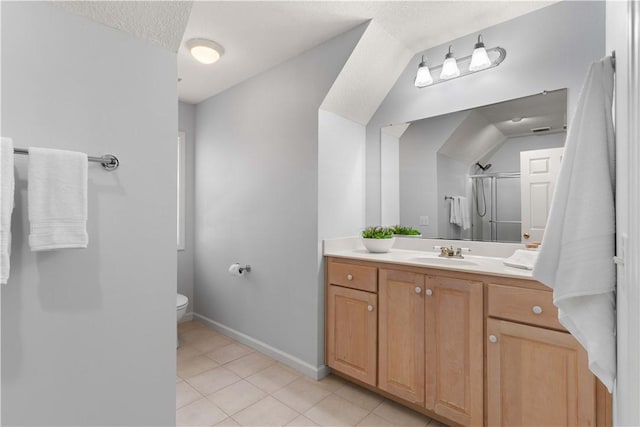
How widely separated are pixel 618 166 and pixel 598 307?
0.36 m

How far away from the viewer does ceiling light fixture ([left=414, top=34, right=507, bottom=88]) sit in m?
1.98

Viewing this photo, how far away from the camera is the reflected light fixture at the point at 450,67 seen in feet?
6.90

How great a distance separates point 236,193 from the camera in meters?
2.98

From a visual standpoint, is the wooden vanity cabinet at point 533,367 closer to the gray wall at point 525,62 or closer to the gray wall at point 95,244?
the gray wall at point 525,62

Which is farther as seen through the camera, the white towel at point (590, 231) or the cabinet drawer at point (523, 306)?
the cabinet drawer at point (523, 306)

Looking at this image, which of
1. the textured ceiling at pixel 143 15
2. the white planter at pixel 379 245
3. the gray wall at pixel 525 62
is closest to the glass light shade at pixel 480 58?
the gray wall at pixel 525 62

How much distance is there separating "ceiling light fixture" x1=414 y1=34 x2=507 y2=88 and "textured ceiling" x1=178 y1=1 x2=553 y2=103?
13 cm

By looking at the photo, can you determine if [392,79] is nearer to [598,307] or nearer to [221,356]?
[598,307]

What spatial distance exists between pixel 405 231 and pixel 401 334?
88 cm

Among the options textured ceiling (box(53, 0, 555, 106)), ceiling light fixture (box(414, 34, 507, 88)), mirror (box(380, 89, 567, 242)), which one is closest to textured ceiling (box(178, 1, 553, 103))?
textured ceiling (box(53, 0, 555, 106))

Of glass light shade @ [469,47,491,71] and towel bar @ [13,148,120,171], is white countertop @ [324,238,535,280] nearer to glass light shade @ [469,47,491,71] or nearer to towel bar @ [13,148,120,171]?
glass light shade @ [469,47,491,71]

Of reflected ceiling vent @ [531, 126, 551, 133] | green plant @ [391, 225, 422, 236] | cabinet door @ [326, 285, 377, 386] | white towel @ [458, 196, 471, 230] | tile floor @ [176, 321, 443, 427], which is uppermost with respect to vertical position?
reflected ceiling vent @ [531, 126, 551, 133]

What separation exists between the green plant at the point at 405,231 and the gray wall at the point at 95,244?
178cm

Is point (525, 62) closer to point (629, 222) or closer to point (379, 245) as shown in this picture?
point (379, 245)
